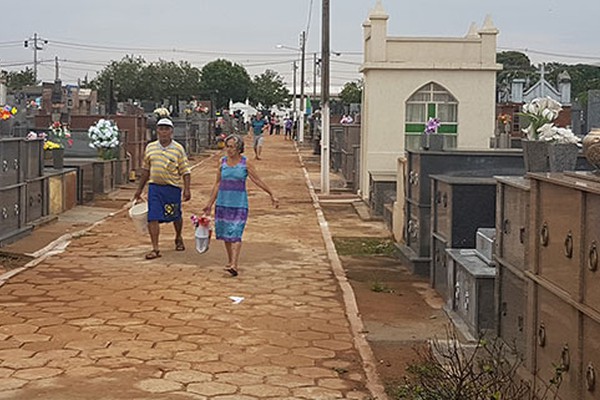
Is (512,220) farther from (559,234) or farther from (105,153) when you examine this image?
(105,153)

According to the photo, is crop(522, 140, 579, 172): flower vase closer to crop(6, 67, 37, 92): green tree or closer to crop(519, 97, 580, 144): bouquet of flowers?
crop(519, 97, 580, 144): bouquet of flowers

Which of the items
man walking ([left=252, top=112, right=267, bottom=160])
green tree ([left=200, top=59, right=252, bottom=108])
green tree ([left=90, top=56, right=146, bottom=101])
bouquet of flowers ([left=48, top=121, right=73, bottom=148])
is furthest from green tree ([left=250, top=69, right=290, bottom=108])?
bouquet of flowers ([left=48, top=121, right=73, bottom=148])

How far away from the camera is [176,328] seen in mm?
7918

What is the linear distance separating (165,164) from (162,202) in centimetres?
46

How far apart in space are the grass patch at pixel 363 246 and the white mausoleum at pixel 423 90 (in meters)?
4.55

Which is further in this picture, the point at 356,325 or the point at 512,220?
the point at 356,325

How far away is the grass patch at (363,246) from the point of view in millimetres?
12891

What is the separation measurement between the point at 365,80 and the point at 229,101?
73.9 metres

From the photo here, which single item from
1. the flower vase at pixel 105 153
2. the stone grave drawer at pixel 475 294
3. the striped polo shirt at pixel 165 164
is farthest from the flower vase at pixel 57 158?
the stone grave drawer at pixel 475 294

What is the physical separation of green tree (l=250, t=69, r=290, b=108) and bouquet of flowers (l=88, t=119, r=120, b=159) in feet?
253

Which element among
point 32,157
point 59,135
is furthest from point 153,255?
point 59,135

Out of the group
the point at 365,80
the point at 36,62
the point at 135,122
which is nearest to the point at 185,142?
the point at 135,122

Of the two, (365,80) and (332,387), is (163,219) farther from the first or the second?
(365,80)

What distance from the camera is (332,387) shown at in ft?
21.0
